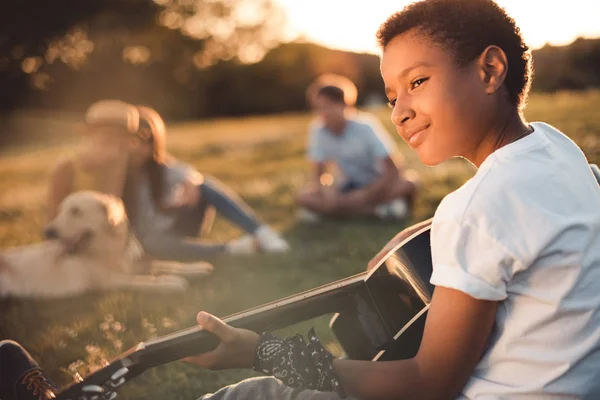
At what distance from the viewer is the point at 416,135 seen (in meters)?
1.72

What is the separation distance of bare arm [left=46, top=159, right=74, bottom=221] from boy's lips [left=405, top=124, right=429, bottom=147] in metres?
4.17

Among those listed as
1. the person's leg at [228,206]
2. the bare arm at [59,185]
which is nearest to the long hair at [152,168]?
the person's leg at [228,206]

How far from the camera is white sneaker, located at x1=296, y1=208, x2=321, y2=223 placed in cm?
663

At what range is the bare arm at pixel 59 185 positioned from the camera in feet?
16.8

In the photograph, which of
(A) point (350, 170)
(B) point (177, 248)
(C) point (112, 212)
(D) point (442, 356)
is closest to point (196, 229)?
(B) point (177, 248)

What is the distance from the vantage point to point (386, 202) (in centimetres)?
648

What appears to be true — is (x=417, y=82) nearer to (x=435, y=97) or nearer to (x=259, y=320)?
(x=435, y=97)

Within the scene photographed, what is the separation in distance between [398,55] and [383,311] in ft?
3.20

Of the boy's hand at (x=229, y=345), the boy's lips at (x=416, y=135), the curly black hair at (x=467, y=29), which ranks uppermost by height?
the curly black hair at (x=467, y=29)

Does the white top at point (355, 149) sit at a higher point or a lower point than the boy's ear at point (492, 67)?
higher

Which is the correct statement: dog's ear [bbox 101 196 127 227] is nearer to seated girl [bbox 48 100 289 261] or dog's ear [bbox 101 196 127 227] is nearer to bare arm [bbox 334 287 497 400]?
seated girl [bbox 48 100 289 261]

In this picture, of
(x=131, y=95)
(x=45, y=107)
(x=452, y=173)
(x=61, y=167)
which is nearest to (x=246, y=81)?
(x=131, y=95)

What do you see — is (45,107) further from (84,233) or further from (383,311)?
(383,311)

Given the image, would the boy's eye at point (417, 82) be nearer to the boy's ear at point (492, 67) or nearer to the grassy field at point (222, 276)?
the boy's ear at point (492, 67)
